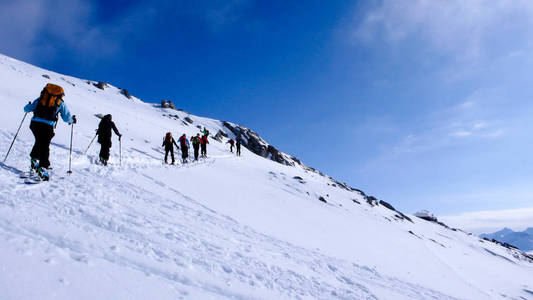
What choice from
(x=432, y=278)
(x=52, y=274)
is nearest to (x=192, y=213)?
(x=52, y=274)

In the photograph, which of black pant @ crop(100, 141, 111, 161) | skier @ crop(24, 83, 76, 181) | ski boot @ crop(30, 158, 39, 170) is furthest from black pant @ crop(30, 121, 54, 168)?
black pant @ crop(100, 141, 111, 161)

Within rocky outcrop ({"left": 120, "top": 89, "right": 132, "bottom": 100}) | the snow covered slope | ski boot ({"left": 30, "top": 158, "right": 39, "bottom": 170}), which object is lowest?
the snow covered slope

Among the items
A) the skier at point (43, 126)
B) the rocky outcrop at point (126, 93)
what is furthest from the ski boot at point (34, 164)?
the rocky outcrop at point (126, 93)

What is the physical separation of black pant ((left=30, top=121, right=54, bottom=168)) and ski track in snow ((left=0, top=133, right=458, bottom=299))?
1.85 feet

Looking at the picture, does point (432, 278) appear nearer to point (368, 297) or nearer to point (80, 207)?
point (368, 297)

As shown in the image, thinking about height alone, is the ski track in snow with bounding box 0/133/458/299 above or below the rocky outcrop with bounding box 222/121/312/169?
below

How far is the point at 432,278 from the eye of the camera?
33.7 feet

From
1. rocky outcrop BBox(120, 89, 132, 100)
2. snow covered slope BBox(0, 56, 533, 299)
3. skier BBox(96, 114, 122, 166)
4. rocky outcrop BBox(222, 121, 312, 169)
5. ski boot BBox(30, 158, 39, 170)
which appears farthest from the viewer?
rocky outcrop BBox(222, 121, 312, 169)

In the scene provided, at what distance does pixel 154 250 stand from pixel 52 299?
5.99 feet

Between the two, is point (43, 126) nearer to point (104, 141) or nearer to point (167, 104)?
point (104, 141)

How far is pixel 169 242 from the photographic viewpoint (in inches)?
200

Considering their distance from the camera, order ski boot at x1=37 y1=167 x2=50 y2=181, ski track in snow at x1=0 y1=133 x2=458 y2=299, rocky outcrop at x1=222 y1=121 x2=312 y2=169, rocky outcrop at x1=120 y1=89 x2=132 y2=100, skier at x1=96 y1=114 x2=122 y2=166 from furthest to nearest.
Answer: rocky outcrop at x1=222 y1=121 x2=312 y2=169 < rocky outcrop at x1=120 y1=89 x2=132 y2=100 < skier at x1=96 y1=114 x2=122 y2=166 < ski boot at x1=37 y1=167 x2=50 y2=181 < ski track in snow at x1=0 y1=133 x2=458 y2=299

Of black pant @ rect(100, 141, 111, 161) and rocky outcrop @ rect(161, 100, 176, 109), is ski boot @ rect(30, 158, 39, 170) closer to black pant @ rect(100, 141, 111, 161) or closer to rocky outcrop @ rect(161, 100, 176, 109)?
black pant @ rect(100, 141, 111, 161)

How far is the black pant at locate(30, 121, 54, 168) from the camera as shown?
6430 mm
